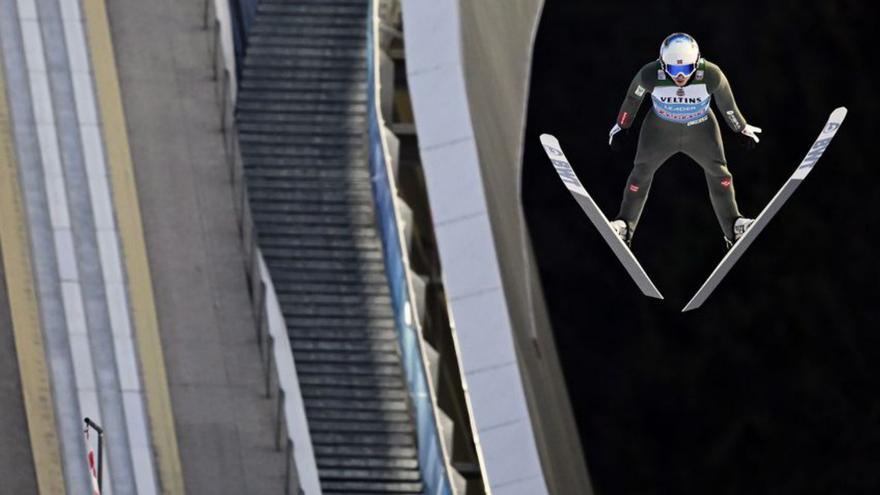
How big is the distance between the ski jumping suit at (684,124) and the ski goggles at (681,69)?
139 millimetres

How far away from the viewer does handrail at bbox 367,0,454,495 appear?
37.5 m

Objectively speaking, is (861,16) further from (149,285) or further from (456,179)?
(149,285)

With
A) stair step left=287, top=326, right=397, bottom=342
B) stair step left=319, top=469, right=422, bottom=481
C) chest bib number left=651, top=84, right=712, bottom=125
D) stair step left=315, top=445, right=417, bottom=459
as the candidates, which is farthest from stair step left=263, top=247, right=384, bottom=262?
chest bib number left=651, top=84, right=712, bottom=125

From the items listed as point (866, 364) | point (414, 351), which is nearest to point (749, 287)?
point (866, 364)

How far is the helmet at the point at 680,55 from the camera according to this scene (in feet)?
74.8

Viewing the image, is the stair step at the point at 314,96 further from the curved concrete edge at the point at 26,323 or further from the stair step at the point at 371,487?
the stair step at the point at 371,487

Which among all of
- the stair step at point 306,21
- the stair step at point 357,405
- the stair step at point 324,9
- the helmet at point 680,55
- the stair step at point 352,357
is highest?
the helmet at point 680,55

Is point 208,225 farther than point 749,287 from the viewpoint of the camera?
Yes

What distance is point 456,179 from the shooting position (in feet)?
111

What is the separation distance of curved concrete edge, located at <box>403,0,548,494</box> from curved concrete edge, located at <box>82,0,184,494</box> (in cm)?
638

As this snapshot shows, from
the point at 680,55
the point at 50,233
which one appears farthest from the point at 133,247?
the point at 680,55

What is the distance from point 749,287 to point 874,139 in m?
2.56

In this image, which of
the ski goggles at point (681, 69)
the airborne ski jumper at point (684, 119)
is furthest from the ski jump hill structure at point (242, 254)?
the ski goggles at point (681, 69)

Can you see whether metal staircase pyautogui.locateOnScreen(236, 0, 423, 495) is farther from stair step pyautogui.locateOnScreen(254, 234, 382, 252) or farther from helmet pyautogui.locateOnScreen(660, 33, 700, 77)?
helmet pyautogui.locateOnScreen(660, 33, 700, 77)
